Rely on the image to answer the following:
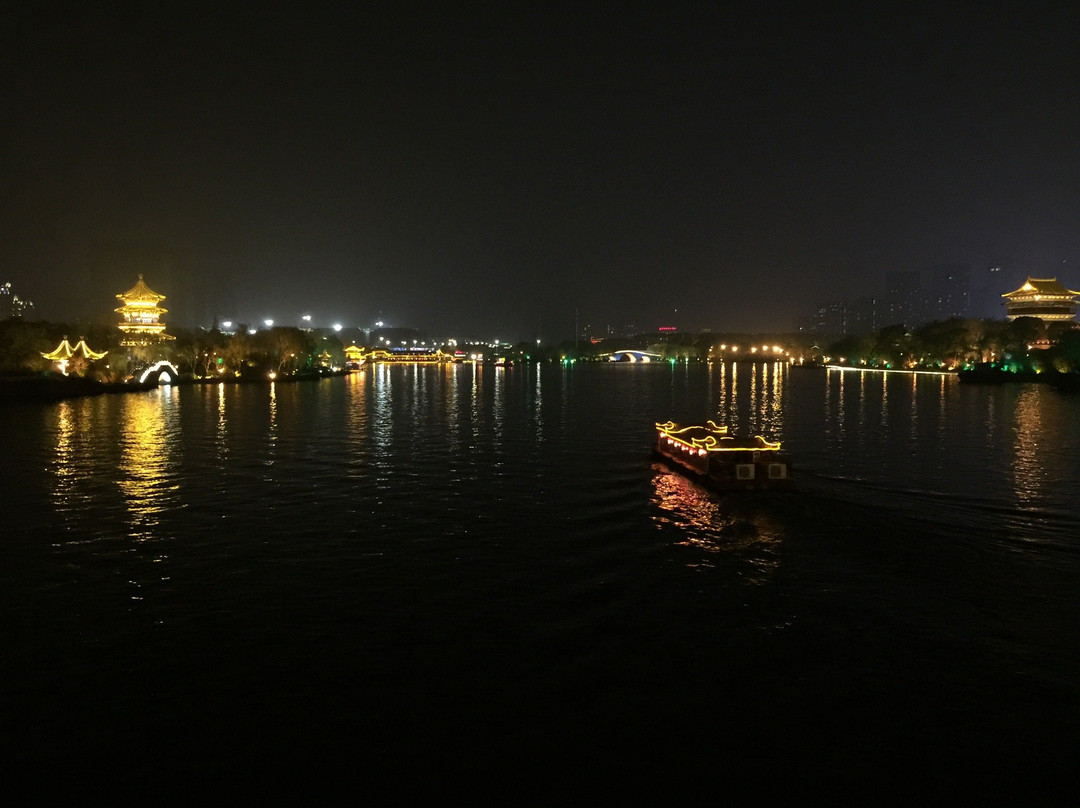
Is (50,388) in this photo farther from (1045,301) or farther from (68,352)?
(1045,301)

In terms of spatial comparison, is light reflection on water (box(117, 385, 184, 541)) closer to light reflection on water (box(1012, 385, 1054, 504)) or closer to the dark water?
the dark water

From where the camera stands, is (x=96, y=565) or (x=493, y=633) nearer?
(x=493, y=633)

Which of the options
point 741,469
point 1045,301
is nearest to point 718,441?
point 741,469

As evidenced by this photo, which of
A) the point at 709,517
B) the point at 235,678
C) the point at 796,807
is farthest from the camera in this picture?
the point at 709,517

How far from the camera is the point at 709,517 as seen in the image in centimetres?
1706

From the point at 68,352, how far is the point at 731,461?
206 feet

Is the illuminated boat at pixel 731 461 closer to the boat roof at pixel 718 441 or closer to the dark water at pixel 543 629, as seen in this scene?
the boat roof at pixel 718 441

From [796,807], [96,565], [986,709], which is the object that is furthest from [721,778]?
[96,565]

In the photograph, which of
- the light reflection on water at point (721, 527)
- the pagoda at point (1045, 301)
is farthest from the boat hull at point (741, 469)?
the pagoda at point (1045, 301)

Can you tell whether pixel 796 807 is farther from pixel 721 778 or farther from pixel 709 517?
pixel 709 517

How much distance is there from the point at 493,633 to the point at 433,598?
5.61ft

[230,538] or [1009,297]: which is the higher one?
[1009,297]

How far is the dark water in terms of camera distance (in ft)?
24.1

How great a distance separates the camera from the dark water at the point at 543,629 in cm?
736
